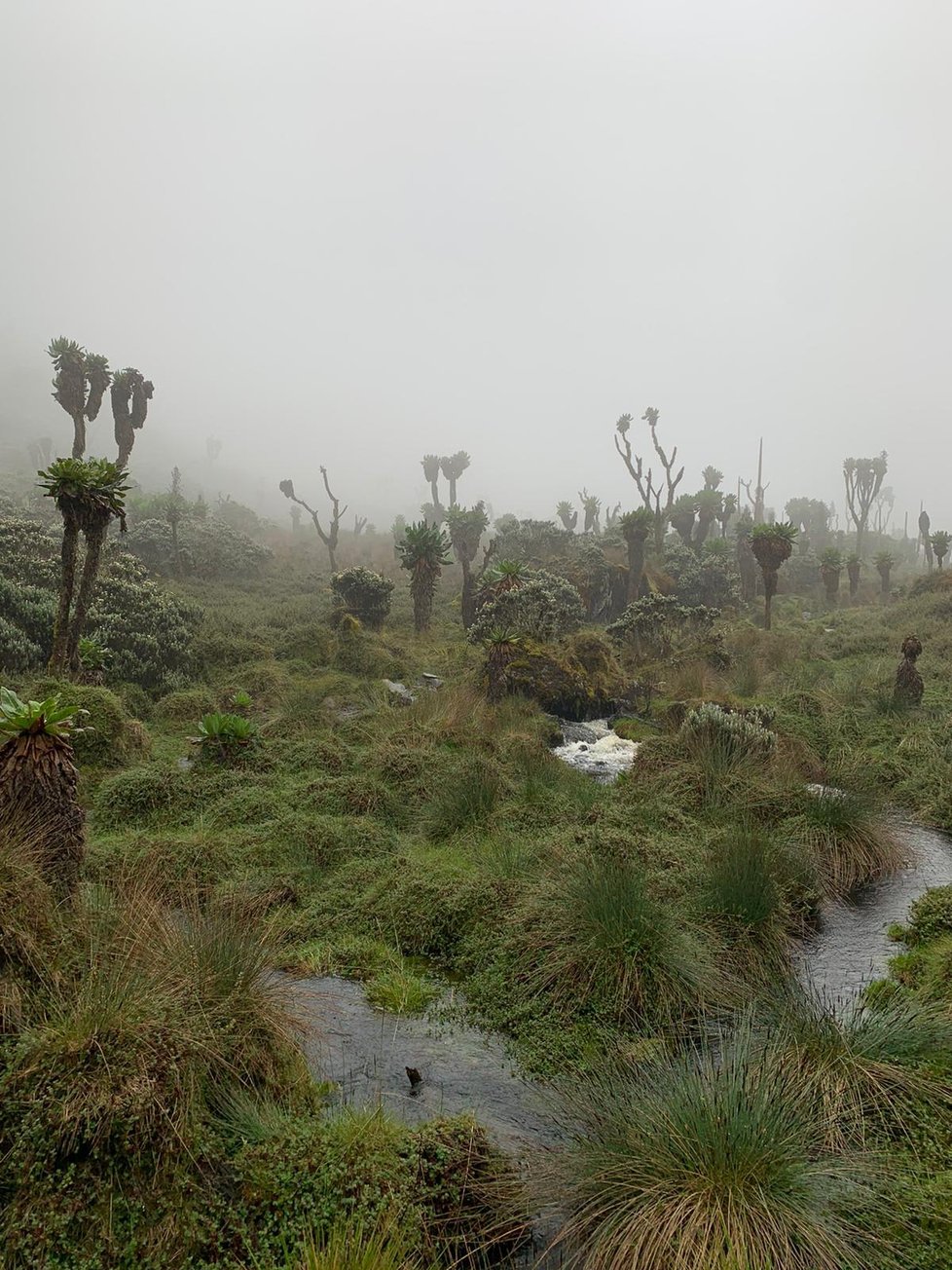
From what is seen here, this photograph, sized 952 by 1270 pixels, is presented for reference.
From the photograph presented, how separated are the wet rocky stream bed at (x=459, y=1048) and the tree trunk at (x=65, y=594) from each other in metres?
11.5

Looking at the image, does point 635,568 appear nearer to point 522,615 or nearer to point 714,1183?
point 522,615

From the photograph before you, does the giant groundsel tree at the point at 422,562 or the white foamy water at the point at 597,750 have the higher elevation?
the giant groundsel tree at the point at 422,562

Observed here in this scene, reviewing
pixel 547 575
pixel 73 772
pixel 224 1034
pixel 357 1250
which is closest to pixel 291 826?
pixel 73 772

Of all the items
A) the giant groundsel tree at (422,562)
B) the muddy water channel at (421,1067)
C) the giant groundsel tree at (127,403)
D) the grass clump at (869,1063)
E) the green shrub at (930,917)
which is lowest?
the muddy water channel at (421,1067)

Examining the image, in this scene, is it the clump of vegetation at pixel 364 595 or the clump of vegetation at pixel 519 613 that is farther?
the clump of vegetation at pixel 364 595

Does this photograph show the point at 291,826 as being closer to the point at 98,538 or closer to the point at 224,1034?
the point at 224,1034

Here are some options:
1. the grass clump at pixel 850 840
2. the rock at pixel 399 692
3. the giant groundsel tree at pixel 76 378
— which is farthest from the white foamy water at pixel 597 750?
the giant groundsel tree at pixel 76 378

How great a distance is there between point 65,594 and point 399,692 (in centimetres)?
864

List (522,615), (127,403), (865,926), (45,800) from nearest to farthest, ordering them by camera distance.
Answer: (45,800), (865,926), (522,615), (127,403)

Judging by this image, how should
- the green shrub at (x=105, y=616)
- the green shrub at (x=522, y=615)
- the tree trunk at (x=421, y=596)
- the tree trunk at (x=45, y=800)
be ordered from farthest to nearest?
the tree trunk at (x=421, y=596), the green shrub at (x=522, y=615), the green shrub at (x=105, y=616), the tree trunk at (x=45, y=800)

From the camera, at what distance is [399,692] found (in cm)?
1928

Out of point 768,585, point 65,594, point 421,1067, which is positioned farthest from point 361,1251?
point 768,585

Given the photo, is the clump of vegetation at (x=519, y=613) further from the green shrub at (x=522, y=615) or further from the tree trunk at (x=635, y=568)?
the tree trunk at (x=635, y=568)

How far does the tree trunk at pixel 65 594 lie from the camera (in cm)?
1432
